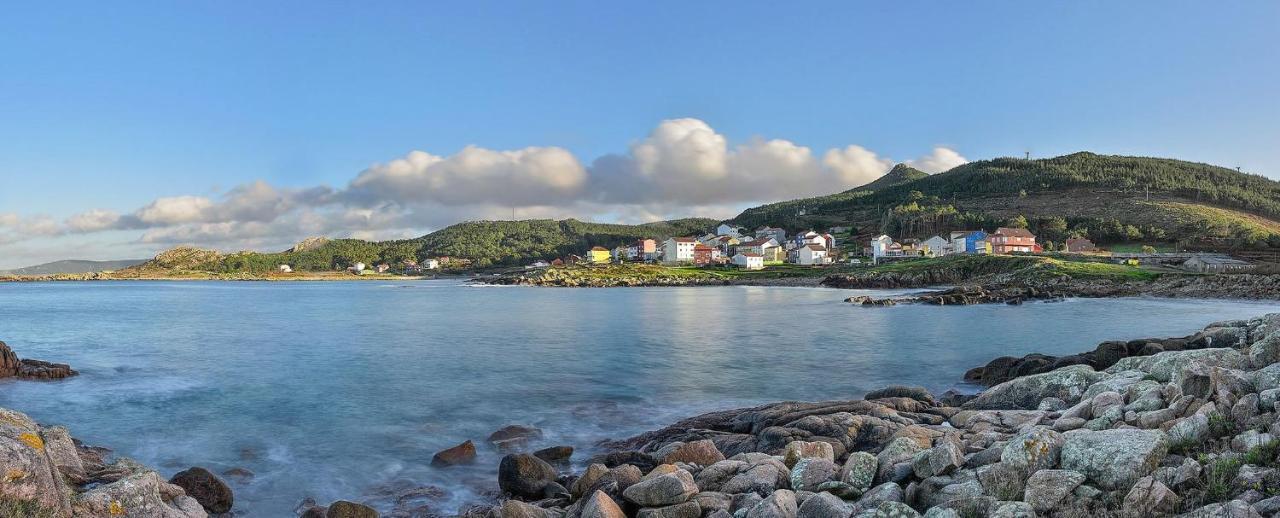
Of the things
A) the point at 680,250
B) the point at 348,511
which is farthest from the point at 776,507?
the point at 680,250

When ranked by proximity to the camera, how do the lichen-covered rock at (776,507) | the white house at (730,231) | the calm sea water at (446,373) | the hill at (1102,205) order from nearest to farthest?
the lichen-covered rock at (776,507)
the calm sea water at (446,373)
the hill at (1102,205)
the white house at (730,231)

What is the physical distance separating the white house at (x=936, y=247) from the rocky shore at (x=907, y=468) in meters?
112

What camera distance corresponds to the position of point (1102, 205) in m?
143

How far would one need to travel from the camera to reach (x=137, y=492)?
7.96 metres

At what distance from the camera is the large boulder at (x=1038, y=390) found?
543 inches

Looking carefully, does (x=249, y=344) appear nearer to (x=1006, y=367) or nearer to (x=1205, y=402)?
(x=1006, y=367)

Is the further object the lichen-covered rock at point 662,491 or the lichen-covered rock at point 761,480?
the lichen-covered rock at point 761,480

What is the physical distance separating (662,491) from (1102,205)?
166059 millimetres

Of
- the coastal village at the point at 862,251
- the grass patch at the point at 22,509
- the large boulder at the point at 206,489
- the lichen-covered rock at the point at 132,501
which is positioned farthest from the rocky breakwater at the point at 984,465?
the coastal village at the point at 862,251

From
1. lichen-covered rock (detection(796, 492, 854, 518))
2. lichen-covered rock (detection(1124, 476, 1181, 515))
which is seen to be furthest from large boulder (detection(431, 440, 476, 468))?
lichen-covered rock (detection(1124, 476, 1181, 515))

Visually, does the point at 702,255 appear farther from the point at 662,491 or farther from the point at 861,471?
the point at 662,491

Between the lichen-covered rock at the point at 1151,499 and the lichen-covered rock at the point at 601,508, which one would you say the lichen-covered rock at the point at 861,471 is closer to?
the lichen-covered rock at the point at 1151,499

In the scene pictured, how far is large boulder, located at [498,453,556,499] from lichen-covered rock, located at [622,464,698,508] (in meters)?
2.50

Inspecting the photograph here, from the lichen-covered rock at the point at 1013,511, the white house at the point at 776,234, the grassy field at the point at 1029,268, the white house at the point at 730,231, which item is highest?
the white house at the point at 730,231
